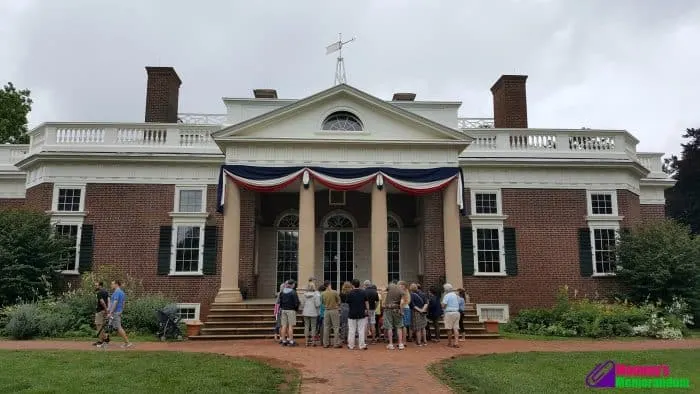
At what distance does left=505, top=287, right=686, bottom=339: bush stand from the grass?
3.21m

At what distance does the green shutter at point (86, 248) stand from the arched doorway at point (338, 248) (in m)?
8.25

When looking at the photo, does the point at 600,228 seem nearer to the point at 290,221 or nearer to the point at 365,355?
the point at 290,221

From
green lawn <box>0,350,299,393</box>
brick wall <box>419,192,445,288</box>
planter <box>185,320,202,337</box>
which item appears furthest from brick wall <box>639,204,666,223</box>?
green lawn <box>0,350,299,393</box>

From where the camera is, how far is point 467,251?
20172mm

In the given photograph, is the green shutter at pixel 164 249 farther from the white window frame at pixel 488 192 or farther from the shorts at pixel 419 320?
the white window frame at pixel 488 192

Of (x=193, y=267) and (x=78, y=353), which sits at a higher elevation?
(x=193, y=267)

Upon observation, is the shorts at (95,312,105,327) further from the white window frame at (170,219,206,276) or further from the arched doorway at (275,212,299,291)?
the arched doorway at (275,212,299,291)

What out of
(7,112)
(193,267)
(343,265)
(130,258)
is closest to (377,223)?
(343,265)

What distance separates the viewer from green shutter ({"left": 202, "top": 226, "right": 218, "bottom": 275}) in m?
19.6

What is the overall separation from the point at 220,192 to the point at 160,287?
4509mm

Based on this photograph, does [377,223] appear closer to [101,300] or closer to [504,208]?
[504,208]

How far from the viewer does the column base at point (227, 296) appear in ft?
54.6

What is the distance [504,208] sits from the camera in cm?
2058

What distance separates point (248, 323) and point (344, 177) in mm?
5425
